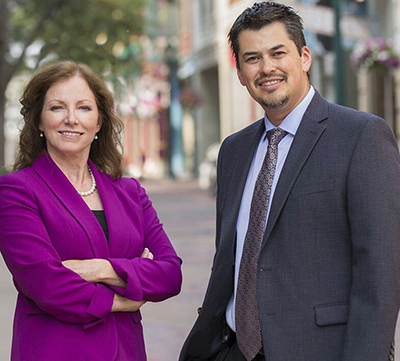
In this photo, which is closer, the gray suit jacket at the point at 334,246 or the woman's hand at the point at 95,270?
the gray suit jacket at the point at 334,246

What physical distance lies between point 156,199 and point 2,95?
5280 millimetres

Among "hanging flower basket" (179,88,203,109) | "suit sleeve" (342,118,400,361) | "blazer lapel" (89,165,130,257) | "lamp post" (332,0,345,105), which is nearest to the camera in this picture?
"suit sleeve" (342,118,400,361)

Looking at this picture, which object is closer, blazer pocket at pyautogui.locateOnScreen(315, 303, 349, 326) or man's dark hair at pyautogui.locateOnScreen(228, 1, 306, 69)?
blazer pocket at pyautogui.locateOnScreen(315, 303, 349, 326)

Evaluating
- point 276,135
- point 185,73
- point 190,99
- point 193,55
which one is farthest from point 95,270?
point 185,73

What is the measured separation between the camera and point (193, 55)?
117 ft

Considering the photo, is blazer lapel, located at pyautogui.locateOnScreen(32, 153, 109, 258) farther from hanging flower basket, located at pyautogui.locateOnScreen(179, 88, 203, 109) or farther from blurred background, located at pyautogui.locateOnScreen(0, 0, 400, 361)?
hanging flower basket, located at pyautogui.locateOnScreen(179, 88, 203, 109)

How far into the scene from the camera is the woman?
9.39 ft

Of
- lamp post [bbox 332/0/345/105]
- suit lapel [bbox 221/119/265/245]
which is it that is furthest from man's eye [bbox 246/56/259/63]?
lamp post [bbox 332/0/345/105]

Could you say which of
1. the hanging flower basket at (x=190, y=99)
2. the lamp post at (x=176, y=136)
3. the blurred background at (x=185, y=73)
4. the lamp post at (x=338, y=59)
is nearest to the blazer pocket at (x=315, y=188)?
the blurred background at (x=185, y=73)

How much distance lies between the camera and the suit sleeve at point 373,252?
101 inches

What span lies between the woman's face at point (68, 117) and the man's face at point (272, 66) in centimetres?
62

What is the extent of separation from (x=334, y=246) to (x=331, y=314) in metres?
0.22

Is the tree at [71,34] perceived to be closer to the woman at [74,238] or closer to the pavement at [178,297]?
the pavement at [178,297]

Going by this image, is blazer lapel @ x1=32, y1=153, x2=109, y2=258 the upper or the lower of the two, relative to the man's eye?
lower
